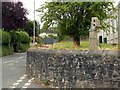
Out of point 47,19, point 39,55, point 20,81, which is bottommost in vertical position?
point 20,81

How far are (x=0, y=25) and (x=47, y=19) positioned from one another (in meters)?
18.9

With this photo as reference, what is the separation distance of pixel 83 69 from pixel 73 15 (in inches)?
246

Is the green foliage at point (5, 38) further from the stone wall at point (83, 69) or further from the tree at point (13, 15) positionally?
the stone wall at point (83, 69)

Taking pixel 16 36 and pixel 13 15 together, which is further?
pixel 16 36

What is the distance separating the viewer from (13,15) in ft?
124

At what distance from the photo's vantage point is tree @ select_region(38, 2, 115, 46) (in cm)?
1540

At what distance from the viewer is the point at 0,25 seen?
113ft

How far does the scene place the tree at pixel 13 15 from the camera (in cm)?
3678

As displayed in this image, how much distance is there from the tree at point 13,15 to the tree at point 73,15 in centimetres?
2047

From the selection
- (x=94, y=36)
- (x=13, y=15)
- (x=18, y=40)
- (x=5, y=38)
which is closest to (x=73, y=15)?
(x=94, y=36)

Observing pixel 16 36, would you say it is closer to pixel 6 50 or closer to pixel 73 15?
pixel 6 50

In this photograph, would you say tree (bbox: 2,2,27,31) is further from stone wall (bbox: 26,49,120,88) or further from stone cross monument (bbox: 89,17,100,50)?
stone wall (bbox: 26,49,120,88)

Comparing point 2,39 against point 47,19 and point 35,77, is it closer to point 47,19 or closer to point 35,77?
point 47,19

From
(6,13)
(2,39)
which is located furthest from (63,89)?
(6,13)
